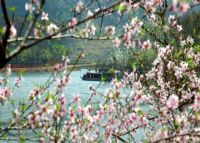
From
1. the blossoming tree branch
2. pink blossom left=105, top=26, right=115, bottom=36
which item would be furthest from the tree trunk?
pink blossom left=105, top=26, right=115, bottom=36

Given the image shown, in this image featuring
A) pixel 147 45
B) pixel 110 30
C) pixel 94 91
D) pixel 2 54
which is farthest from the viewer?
pixel 94 91

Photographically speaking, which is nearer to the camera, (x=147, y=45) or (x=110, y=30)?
(x=110, y=30)

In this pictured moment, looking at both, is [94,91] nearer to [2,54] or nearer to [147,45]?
[147,45]

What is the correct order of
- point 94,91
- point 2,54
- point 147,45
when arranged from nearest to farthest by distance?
point 2,54 < point 147,45 < point 94,91

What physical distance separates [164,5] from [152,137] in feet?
9.59

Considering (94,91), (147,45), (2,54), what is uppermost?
(147,45)

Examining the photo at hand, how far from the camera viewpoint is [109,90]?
622 centimetres

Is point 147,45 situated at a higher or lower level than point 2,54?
higher

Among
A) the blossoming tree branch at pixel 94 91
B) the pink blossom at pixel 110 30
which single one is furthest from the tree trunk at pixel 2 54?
the pink blossom at pixel 110 30

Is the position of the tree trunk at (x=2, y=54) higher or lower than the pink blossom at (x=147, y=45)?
lower

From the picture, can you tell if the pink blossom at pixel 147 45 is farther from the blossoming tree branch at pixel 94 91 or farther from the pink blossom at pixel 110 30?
the pink blossom at pixel 110 30

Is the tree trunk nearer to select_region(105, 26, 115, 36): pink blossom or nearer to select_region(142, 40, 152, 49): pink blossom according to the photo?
select_region(105, 26, 115, 36): pink blossom

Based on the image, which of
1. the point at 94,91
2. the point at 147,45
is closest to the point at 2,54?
the point at 147,45

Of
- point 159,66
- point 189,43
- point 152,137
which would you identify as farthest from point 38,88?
point 189,43
